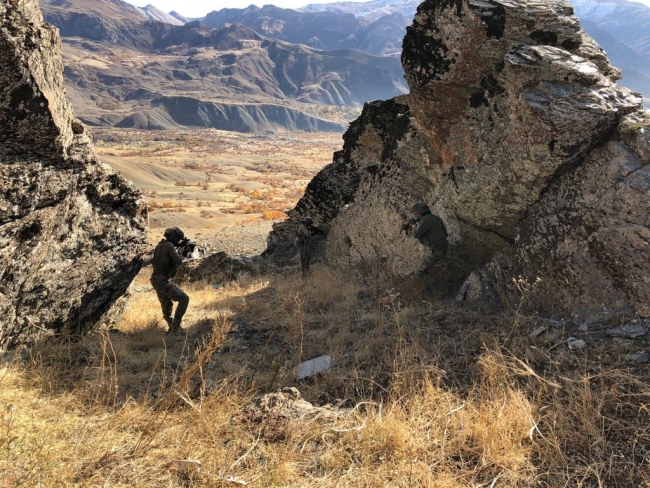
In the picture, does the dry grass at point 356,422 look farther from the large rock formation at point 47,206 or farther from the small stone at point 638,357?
the large rock formation at point 47,206

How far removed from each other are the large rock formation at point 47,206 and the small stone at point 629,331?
5.55m

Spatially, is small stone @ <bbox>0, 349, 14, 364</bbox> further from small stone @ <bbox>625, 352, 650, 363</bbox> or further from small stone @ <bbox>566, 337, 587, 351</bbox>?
small stone @ <bbox>625, 352, 650, 363</bbox>

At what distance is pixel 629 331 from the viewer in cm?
398

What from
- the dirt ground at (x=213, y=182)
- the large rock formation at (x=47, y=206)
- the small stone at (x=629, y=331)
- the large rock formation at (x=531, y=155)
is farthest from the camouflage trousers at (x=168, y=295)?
the dirt ground at (x=213, y=182)

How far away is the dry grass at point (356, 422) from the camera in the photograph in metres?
2.66

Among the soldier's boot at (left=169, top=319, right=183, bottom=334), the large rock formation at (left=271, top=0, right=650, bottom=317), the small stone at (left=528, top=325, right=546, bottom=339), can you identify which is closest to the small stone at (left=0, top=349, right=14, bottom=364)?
the soldier's boot at (left=169, top=319, right=183, bottom=334)

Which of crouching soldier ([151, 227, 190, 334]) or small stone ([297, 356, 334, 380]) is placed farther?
crouching soldier ([151, 227, 190, 334])

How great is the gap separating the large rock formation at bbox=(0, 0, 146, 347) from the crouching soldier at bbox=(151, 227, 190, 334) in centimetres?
38

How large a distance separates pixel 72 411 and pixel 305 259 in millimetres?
6673

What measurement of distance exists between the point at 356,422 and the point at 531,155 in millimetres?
3883

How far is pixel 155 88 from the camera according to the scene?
142m

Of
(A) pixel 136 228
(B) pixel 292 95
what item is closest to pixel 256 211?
(A) pixel 136 228

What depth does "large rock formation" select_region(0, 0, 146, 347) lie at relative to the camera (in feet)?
13.5

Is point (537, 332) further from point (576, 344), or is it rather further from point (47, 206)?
point (47, 206)
